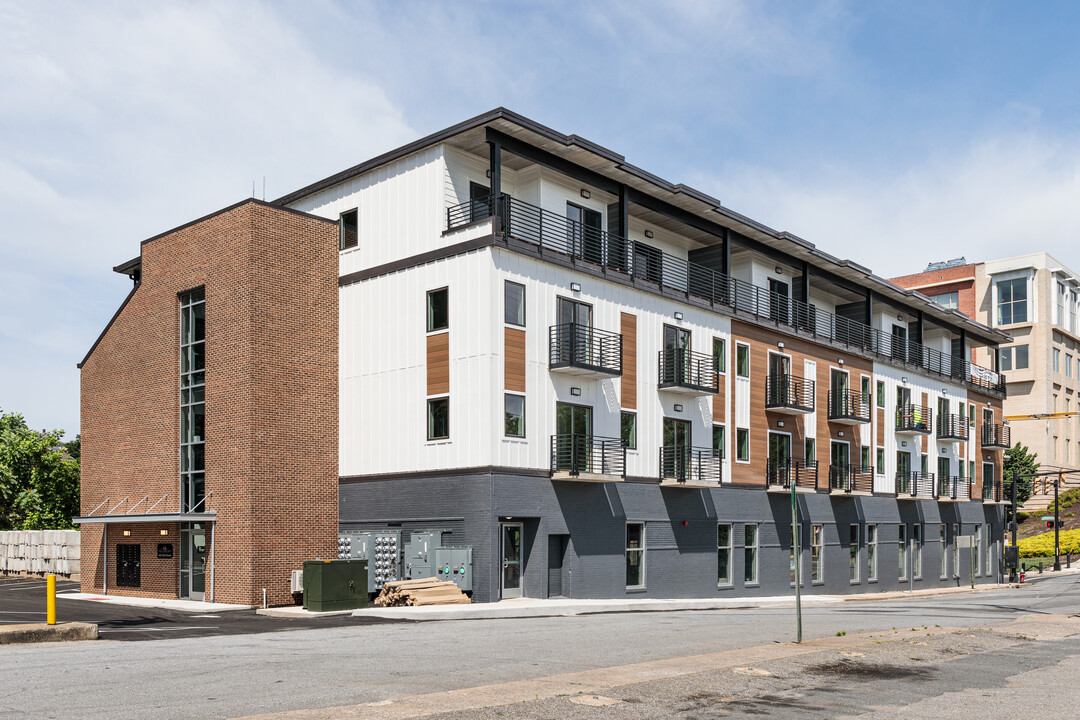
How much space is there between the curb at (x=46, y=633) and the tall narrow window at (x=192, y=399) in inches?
480

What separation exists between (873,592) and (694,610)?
66.2ft

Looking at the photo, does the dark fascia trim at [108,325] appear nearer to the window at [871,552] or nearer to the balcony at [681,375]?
the balcony at [681,375]

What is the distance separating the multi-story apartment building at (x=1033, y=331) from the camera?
9256 cm

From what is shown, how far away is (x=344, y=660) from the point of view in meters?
15.7

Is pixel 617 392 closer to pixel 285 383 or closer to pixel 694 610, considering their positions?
pixel 694 610

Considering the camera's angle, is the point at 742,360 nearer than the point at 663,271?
No

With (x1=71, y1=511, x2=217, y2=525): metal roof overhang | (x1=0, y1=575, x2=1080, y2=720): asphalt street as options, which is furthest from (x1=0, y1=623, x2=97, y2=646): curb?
(x1=71, y1=511, x2=217, y2=525): metal roof overhang

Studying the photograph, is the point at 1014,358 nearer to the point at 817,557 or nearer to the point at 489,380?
the point at 817,557

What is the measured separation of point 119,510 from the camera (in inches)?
1347

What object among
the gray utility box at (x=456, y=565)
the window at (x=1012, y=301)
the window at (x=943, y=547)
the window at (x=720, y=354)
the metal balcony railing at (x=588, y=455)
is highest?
the window at (x=1012, y=301)

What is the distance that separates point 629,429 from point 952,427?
1150 inches

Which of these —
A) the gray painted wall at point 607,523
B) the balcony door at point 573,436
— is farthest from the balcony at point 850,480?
the balcony door at point 573,436

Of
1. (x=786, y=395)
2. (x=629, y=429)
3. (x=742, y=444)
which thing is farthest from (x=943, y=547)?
(x=629, y=429)

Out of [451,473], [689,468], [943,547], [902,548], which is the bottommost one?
[943,547]
